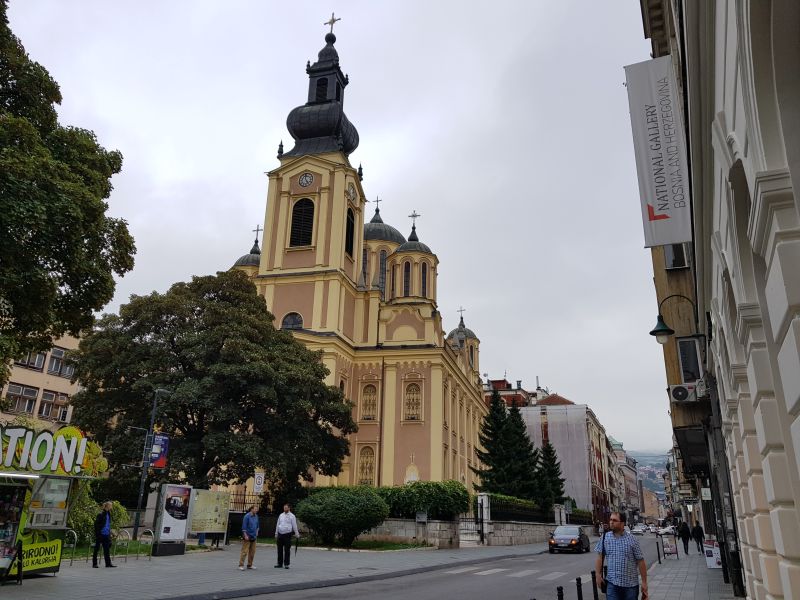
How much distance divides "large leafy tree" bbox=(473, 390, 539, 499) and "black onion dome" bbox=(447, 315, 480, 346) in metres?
17.6

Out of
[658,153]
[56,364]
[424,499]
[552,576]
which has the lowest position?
[552,576]

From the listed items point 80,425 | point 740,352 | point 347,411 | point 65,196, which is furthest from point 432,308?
point 740,352

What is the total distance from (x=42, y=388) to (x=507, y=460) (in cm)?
A: 3225

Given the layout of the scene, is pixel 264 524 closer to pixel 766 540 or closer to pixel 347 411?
pixel 347 411

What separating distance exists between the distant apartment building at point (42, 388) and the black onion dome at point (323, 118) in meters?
20.9

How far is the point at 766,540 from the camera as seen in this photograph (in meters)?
6.71

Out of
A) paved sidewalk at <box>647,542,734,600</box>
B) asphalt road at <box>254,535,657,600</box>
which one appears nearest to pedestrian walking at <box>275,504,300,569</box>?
asphalt road at <box>254,535,657,600</box>

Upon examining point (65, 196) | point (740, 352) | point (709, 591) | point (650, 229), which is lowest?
point (709, 591)

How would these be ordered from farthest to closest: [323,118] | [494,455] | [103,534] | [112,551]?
[494,455], [323,118], [112,551], [103,534]

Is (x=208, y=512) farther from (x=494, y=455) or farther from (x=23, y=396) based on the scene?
(x=494, y=455)

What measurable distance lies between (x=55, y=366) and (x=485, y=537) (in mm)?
30409

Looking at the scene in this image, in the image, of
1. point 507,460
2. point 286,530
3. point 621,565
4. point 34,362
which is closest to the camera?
point 621,565

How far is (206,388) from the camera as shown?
85.6 feet

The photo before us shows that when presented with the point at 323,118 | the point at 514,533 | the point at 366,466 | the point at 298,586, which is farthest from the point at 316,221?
the point at 298,586
